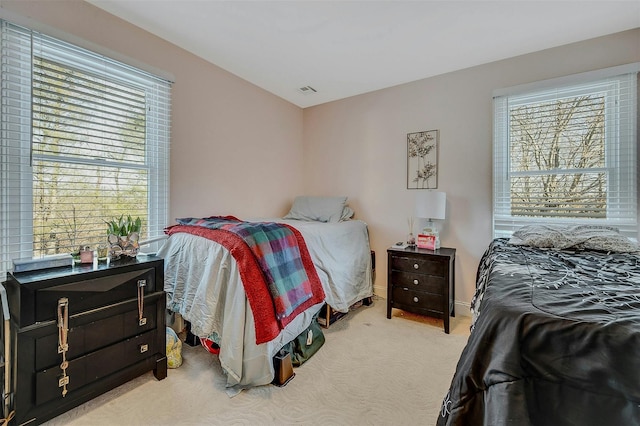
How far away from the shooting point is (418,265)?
2557 millimetres

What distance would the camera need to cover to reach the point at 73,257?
5.32ft

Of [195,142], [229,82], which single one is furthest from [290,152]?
[195,142]

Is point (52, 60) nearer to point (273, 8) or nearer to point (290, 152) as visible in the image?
point (273, 8)

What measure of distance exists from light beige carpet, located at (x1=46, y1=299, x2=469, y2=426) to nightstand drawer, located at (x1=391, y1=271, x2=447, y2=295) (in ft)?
1.52

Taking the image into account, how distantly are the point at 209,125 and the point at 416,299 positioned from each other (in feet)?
8.50

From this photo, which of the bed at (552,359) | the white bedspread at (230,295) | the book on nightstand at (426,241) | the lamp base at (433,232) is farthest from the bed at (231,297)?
the bed at (552,359)

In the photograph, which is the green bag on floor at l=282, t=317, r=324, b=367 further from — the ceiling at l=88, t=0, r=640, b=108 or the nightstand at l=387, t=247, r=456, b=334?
the ceiling at l=88, t=0, r=640, b=108

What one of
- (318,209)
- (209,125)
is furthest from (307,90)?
(318,209)

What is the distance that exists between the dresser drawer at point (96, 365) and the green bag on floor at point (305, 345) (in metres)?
0.86

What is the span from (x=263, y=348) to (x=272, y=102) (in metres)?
2.81

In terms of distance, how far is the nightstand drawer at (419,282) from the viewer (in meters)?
2.46

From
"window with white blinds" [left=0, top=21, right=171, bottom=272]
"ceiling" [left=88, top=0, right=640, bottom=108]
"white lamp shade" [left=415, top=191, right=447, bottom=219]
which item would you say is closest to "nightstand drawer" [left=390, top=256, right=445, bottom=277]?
"white lamp shade" [left=415, top=191, right=447, bottom=219]

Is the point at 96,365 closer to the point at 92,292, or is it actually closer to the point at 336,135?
the point at 92,292

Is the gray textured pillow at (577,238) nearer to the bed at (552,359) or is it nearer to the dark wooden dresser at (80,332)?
the bed at (552,359)
